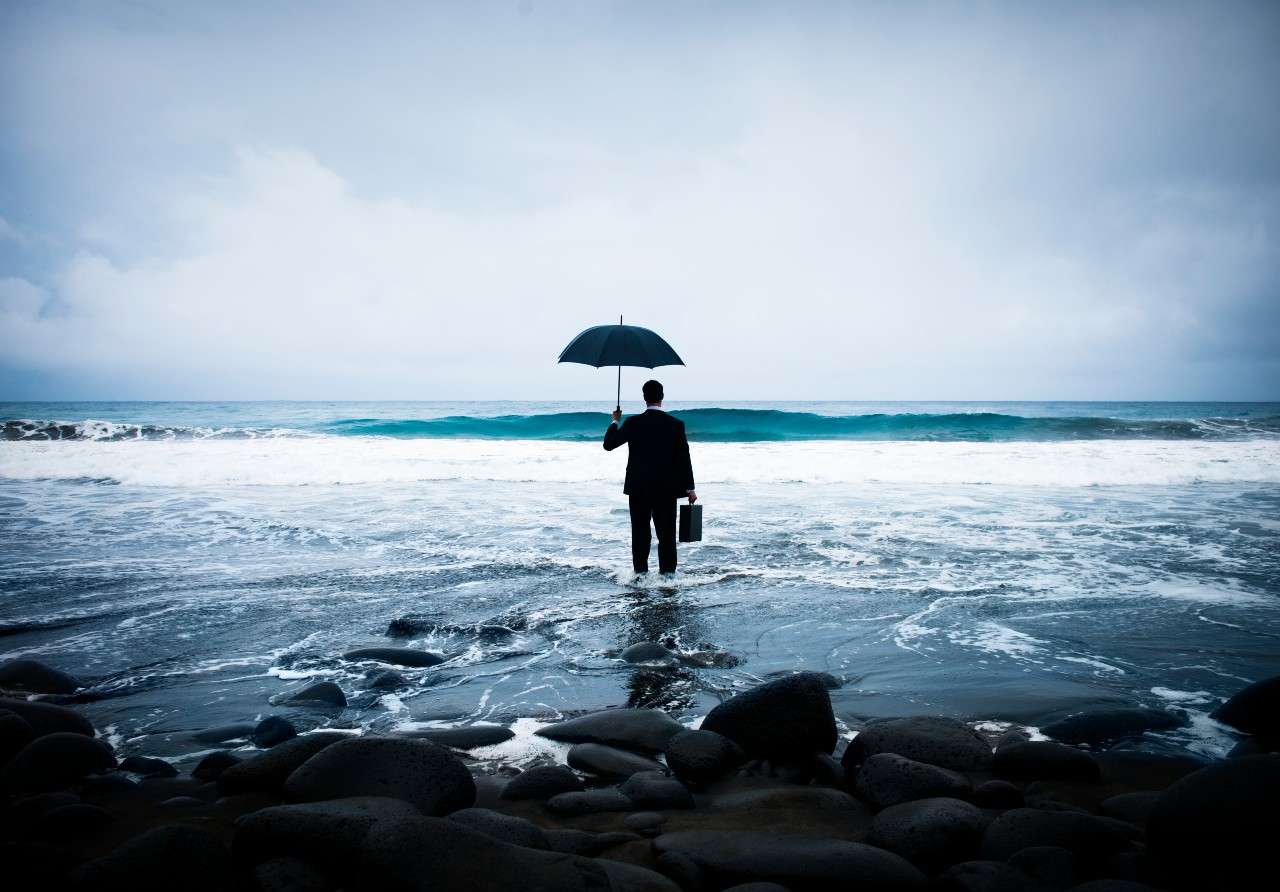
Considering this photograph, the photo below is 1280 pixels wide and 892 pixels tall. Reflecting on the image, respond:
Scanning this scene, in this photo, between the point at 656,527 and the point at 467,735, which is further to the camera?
the point at 656,527

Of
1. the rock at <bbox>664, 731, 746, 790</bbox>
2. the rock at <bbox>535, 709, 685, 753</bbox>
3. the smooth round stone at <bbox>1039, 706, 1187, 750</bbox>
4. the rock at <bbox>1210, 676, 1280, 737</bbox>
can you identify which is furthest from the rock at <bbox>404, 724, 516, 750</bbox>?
the rock at <bbox>1210, 676, 1280, 737</bbox>

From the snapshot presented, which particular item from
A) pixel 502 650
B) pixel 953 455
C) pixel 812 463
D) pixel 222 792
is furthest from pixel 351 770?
pixel 953 455

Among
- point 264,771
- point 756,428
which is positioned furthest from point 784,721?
point 756,428

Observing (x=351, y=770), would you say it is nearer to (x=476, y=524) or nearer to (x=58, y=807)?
(x=58, y=807)

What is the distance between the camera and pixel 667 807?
2.75 meters

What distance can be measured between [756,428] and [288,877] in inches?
1404

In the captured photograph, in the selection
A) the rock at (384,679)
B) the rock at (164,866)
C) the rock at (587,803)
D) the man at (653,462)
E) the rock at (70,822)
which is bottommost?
the rock at (384,679)

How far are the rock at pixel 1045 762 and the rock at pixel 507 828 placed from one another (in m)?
2.08

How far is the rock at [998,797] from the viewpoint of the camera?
274cm

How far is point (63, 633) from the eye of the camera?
511cm

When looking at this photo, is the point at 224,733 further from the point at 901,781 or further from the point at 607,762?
the point at 901,781

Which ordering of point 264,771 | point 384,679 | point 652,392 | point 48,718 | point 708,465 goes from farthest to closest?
point 708,465 < point 652,392 < point 384,679 < point 48,718 < point 264,771

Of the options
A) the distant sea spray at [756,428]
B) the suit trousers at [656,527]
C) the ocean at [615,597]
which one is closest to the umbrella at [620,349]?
the suit trousers at [656,527]

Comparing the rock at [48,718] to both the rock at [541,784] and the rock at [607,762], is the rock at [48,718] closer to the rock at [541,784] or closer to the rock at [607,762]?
the rock at [541,784]
